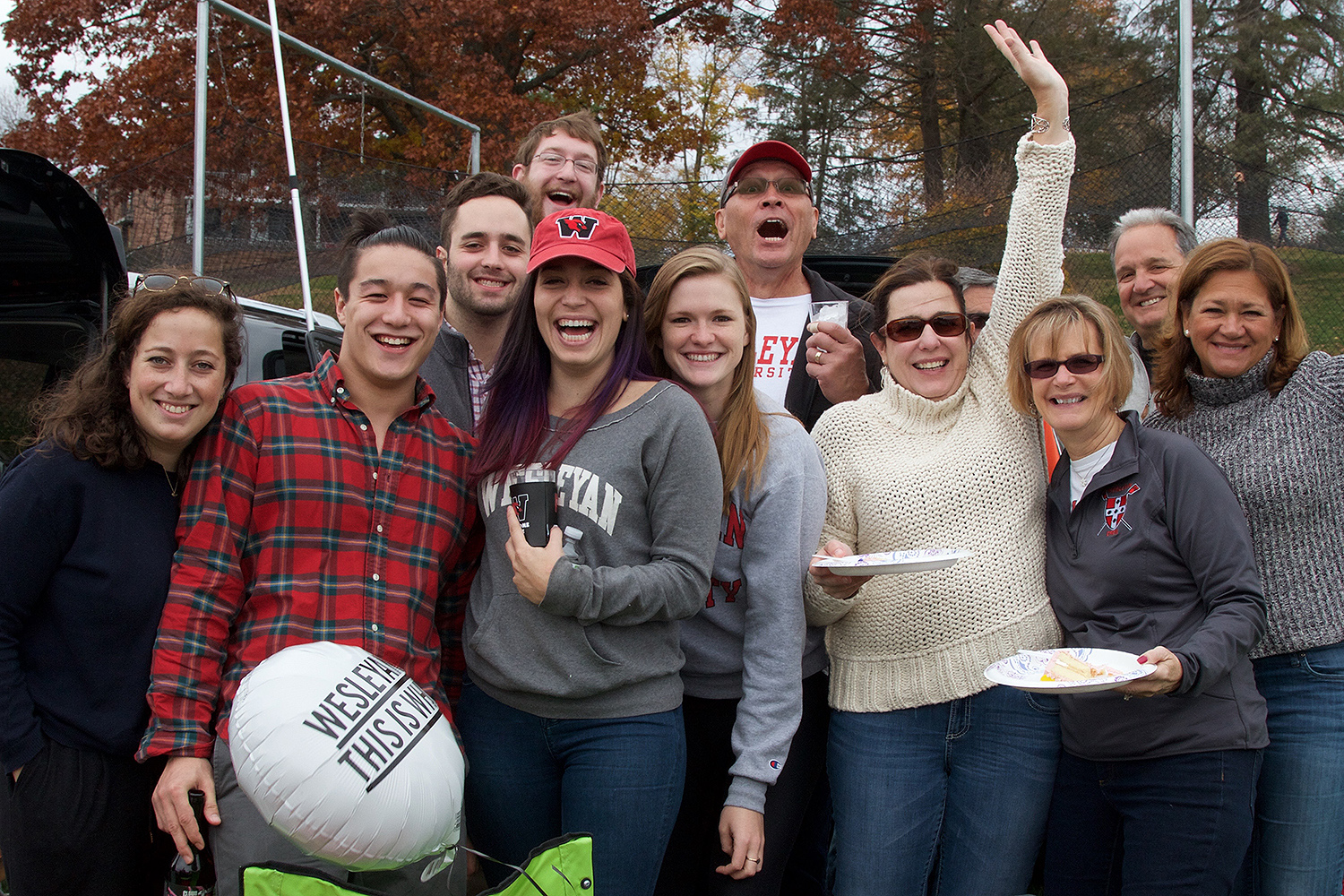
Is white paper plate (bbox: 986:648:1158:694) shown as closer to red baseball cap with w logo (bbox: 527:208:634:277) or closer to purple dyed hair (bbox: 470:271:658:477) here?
purple dyed hair (bbox: 470:271:658:477)

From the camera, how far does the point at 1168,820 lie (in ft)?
7.57

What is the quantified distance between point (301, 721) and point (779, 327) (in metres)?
2.42

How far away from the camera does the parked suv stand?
3227 mm

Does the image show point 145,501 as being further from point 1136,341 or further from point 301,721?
point 1136,341

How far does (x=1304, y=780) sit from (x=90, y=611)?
3.03 m

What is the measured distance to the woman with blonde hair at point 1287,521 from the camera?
8.25 feet

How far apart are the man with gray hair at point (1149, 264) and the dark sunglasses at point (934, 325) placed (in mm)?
1150

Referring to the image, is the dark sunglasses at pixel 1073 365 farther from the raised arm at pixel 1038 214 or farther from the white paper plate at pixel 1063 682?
the white paper plate at pixel 1063 682

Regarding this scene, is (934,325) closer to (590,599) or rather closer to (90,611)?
(590,599)

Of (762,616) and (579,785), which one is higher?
(762,616)

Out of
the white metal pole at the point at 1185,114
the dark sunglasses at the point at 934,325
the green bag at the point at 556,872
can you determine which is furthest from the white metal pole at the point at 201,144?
the white metal pole at the point at 1185,114

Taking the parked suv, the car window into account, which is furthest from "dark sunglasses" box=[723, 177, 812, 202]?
the car window

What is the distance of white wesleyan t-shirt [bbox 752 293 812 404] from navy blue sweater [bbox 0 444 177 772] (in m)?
2.08

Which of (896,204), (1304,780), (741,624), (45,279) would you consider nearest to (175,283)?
(45,279)
